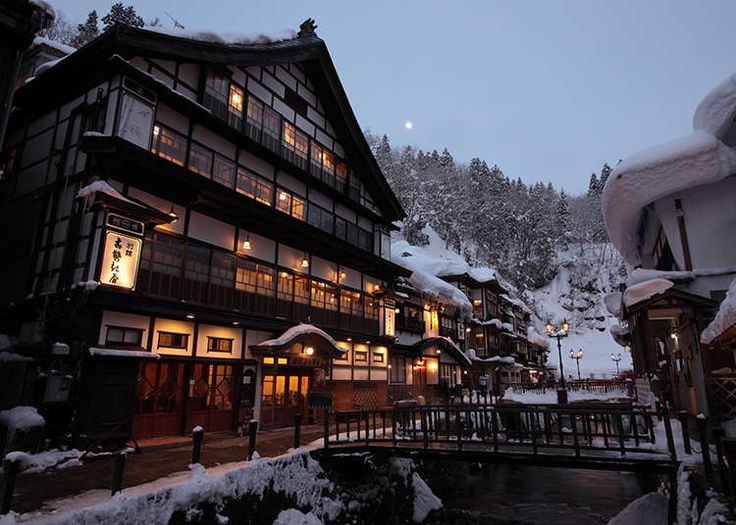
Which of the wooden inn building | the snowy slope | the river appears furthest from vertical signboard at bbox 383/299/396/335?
the snowy slope

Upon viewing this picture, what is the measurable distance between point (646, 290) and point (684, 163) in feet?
15.8

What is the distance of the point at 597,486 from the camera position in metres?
23.4

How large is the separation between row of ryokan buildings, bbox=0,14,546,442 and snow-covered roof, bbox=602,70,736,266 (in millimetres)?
13652

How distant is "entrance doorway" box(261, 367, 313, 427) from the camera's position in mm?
19859

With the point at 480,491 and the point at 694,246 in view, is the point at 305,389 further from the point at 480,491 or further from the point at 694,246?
the point at 694,246

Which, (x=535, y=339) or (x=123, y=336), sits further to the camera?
(x=535, y=339)

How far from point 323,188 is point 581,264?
81.1m

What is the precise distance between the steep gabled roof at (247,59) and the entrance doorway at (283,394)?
1384 cm

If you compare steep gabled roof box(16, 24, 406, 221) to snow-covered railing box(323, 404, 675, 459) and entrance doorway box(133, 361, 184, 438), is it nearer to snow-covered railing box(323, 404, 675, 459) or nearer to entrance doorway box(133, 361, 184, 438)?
entrance doorway box(133, 361, 184, 438)

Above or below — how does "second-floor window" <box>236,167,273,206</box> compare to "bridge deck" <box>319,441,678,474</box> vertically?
above

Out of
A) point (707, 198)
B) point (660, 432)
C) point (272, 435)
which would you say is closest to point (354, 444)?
point (272, 435)

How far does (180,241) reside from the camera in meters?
16.9

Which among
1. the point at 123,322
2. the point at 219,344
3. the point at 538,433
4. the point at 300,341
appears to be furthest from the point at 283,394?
the point at 538,433

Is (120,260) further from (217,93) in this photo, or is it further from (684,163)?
(684,163)
